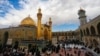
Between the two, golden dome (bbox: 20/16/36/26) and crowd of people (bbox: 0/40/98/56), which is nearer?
crowd of people (bbox: 0/40/98/56)

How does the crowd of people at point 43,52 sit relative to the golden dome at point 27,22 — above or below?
below

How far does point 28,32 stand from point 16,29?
143 inches

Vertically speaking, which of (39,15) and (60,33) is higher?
(39,15)

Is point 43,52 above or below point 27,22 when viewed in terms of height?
below

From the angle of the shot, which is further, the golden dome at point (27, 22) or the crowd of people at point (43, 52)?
the golden dome at point (27, 22)

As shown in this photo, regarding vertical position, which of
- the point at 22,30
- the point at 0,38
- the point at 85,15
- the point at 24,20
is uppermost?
the point at 85,15

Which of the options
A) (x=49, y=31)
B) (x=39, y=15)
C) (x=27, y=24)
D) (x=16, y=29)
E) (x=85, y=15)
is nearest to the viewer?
(x=39, y=15)

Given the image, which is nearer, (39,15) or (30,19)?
(39,15)

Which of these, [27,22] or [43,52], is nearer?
[43,52]

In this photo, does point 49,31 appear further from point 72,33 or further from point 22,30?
point 72,33

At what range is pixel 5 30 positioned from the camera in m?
33.6

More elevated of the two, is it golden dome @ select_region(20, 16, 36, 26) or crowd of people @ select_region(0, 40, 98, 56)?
golden dome @ select_region(20, 16, 36, 26)

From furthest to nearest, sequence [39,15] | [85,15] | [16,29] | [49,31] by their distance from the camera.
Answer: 1. [85,15]
2. [49,31]
3. [16,29]
4. [39,15]

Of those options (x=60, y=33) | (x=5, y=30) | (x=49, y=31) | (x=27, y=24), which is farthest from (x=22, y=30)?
(x=60, y=33)
